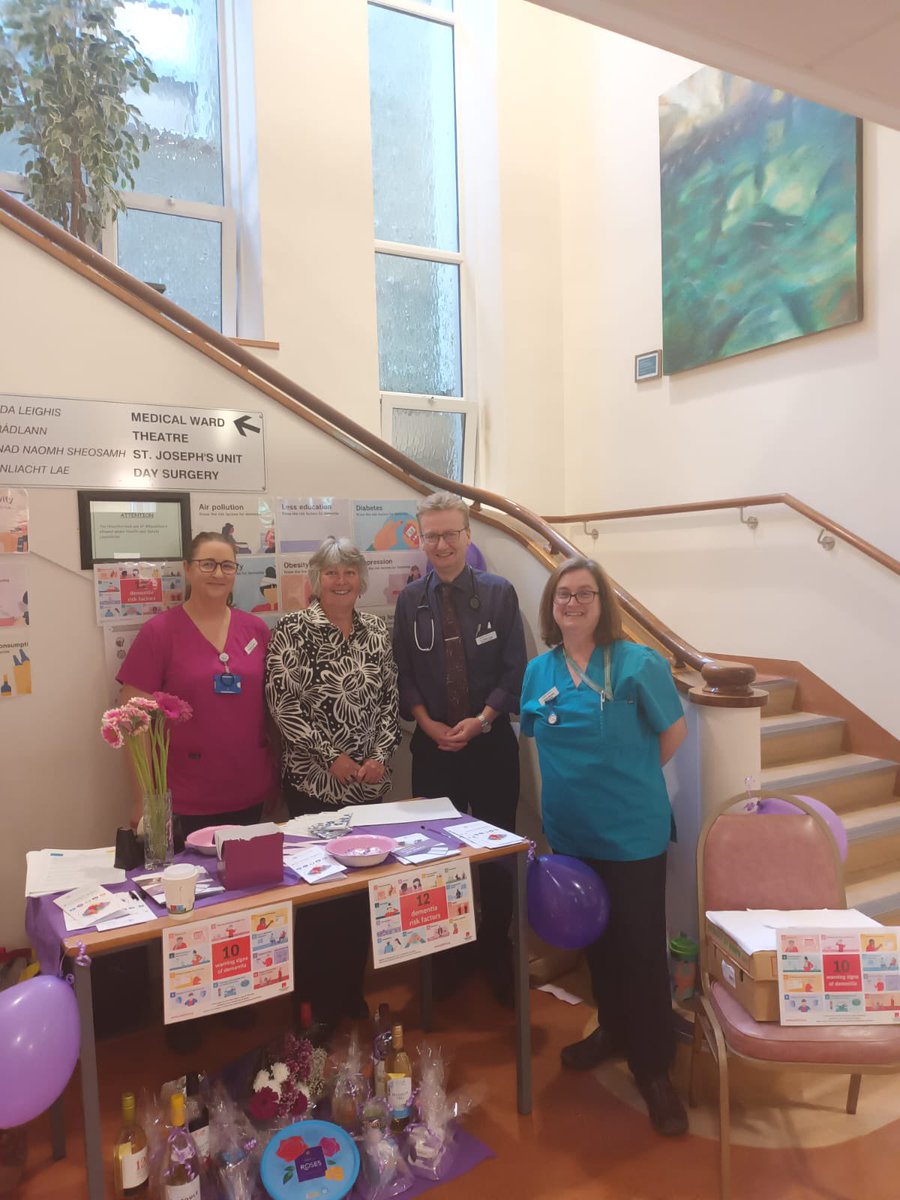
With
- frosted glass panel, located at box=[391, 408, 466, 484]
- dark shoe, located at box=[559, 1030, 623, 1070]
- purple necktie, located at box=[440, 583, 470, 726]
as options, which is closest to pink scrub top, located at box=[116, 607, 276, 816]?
purple necktie, located at box=[440, 583, 470, 726]

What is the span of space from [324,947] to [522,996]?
2.32 feet

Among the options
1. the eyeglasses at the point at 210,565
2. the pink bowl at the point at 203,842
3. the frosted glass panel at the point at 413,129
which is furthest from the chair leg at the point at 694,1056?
the frosted glass panel at the point at 413,129

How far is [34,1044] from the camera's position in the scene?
165 cm

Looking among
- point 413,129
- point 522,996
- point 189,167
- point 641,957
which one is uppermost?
point 413,129

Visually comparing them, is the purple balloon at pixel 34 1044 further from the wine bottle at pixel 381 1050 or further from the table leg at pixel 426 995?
the table leg at pixel 426 995

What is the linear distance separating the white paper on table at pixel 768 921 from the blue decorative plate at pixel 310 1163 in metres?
1.07

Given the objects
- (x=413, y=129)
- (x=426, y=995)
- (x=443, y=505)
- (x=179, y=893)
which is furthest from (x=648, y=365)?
(x=179, y=893)

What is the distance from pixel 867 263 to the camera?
3887 millimetres

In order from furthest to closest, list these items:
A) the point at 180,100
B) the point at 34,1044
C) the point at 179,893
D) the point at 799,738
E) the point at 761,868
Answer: the point at 180,100
the point at 799,738
the point at 761,868
the point at 179,893
the point at 34,1044

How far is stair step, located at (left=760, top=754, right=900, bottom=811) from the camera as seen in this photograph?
3525mm

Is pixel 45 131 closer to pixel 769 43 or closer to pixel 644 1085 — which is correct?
pixel 769 43

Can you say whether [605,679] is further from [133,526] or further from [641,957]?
[133,526]

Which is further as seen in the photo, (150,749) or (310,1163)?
(150,749)

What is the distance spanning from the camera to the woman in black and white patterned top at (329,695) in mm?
2586
